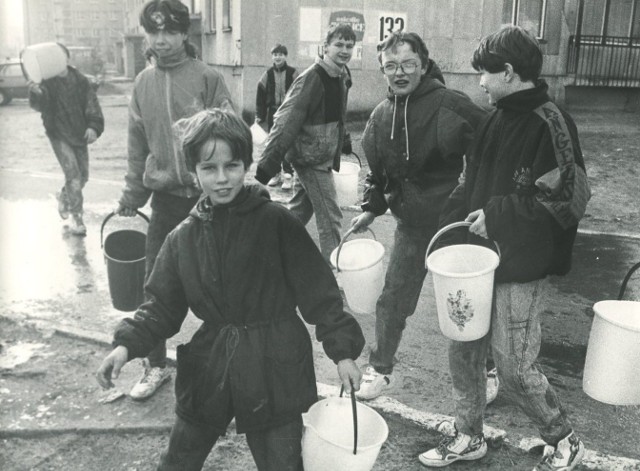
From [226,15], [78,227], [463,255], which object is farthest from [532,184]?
[226,15]

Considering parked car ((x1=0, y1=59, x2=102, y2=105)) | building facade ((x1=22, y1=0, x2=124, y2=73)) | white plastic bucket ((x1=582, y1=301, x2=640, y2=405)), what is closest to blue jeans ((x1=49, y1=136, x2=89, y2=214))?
white plastic bucket ((x1=582, y1=301, x2=640, y2=405))

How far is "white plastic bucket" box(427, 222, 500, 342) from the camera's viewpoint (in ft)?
9.76

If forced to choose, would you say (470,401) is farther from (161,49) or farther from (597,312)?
(161,49)

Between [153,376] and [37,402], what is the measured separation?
66 centimetres

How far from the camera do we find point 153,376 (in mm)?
4168

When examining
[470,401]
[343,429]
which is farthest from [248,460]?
[470,401]

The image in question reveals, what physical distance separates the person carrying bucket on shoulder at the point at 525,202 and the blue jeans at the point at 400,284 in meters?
0.75

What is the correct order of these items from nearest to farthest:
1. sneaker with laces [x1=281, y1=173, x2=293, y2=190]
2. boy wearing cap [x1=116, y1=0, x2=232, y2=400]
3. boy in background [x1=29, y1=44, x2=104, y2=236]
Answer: boy wearing cap [x1=116, y1=0, x2=232, y2=400]
boy in background [x1=29, y1=44, x2=104, y2=236]
sneaker with laces [x1=281, y1=173, x2=293, y2=190]

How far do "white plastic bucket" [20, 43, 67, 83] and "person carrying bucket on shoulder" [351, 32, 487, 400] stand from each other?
4837 mm

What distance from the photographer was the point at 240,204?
254cm

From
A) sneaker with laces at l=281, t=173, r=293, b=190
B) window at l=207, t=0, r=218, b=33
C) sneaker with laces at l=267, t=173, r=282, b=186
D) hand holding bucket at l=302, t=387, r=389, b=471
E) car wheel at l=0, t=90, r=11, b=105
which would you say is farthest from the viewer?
car wheel at l=0, t=90, r=11, b=105

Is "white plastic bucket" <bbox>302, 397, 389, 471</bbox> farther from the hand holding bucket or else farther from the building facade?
the building facade

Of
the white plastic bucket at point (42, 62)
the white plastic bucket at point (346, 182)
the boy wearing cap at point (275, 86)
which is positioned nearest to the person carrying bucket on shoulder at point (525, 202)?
the white plastic bucket at point (346, 182)

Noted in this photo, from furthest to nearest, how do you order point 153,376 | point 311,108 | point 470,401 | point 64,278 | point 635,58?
1. point 635,58
2. point 64,278
3. point 311,108
4. point 153,376
5. point 470,401
